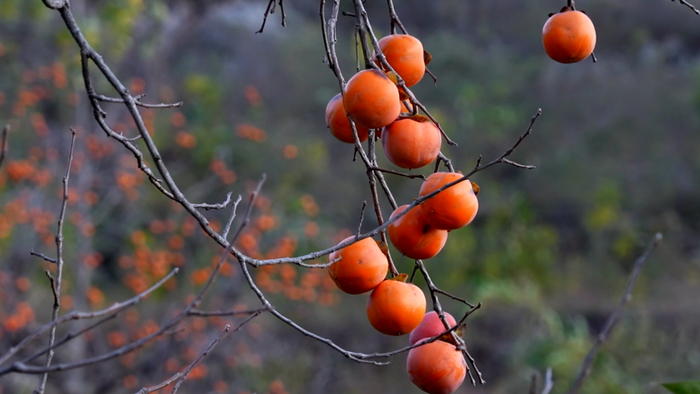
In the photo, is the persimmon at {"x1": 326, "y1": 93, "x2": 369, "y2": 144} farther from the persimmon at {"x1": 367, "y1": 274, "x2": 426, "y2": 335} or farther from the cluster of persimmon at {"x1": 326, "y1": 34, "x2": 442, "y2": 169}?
the persimmon at {"x1": 367, "y1": 274, "x2": 426, "y2": 335}

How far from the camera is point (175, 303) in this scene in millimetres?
4242

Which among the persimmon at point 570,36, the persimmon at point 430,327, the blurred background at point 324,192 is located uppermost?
the persimmon at point 570,36

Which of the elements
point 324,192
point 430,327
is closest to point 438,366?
point 430,327

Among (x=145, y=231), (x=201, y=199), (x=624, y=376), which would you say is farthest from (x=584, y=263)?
(x=145, y=231)

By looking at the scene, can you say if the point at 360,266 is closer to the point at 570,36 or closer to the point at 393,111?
the point at 393,111

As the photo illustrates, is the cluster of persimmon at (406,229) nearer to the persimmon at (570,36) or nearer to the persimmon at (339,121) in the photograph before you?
the persimmon at (339,121)

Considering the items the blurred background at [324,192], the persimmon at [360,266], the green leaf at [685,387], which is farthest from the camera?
the blurred background at [324,192]

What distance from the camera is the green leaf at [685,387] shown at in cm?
94

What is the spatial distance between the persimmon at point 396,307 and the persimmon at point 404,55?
0.36 meters

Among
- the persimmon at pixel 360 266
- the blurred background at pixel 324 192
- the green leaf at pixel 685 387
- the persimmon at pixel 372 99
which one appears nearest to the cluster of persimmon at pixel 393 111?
Answer: the persimmon at pixel 372 99

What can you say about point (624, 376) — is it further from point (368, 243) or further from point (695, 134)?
point (695, 134)

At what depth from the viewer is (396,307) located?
1.04m

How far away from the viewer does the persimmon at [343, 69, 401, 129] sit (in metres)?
0.99

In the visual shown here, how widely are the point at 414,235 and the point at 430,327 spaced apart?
17 centimetres
